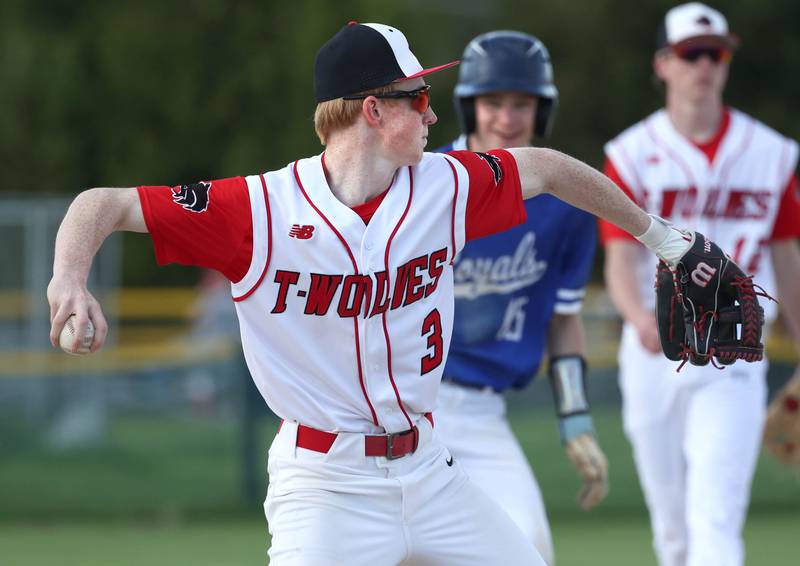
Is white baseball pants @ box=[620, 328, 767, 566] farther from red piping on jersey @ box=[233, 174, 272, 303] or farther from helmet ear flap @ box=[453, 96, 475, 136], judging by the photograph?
red piping on jersey @ box=[233, 174, 272, 303]

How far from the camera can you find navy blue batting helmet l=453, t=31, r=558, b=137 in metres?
5.60

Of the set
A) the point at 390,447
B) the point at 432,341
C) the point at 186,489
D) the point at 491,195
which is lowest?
the point at 186,489

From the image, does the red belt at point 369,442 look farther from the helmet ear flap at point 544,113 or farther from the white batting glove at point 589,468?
the helmet ear flap at point 544,113

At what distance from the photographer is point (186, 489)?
10445 mm

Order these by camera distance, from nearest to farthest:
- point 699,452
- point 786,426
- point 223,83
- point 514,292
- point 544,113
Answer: point 514,292
point 544,113
point 699,452
point 786,426
point 223,83

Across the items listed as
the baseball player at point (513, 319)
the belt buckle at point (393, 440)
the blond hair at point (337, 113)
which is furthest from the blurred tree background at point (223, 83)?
the belt buckle at point (393, 440)

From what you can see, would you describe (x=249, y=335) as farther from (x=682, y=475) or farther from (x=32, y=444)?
(x=32, y=444)

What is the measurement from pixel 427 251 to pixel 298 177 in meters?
0.43

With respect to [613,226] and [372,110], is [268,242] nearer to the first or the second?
[372,110]

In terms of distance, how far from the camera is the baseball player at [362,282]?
154 inches

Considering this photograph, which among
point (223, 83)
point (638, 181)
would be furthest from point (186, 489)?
point (223, 83)

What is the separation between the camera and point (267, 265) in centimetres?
391

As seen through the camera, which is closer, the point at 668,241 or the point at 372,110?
the point at 372,110

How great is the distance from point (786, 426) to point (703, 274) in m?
2.95
